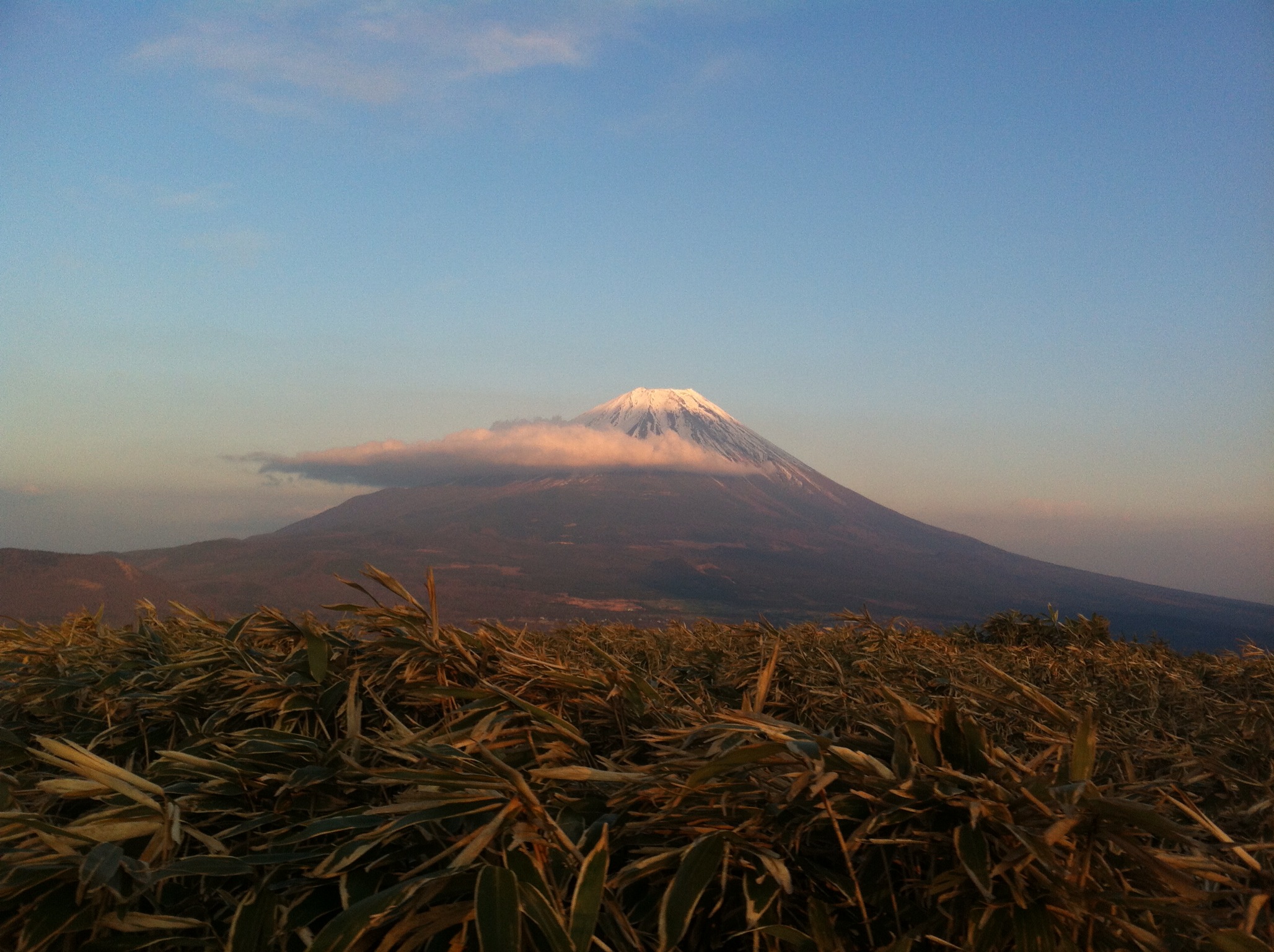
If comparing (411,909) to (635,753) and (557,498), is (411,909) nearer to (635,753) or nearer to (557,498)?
(635,753)

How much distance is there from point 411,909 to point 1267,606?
174 meters

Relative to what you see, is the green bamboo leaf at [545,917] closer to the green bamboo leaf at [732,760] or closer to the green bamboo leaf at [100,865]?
the green bamboo leaf at [732,760]

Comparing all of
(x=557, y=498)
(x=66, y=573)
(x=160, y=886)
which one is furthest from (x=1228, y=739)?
(x=557, y=498)

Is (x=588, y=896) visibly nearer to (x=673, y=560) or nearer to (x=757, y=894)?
(x=757, y=894)

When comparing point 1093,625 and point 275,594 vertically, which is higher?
point 1093,625

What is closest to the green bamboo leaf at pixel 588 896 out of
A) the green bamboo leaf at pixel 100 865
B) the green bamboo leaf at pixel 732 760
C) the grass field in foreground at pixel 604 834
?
the grass field in foreground at pixel 604 834

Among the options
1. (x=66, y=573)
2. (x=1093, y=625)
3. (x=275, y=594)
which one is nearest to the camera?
(x=1093, y=625)

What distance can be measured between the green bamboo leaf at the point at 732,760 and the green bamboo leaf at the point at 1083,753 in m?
0.32

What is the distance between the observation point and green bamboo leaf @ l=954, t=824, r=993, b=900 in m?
0.70

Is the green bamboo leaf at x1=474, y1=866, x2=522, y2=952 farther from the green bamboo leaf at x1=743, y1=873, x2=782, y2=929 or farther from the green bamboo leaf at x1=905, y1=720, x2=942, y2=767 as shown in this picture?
the green bamboo leaf at x1=905, y1=720, x2=942, y2=767

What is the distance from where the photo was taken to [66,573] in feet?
72.1

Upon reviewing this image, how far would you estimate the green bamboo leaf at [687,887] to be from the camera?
722 millimetres

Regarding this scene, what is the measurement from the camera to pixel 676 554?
9906 cm

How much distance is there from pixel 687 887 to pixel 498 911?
192 mm
